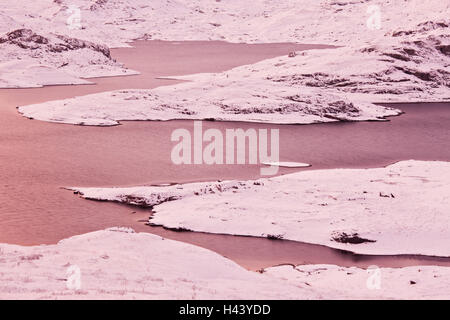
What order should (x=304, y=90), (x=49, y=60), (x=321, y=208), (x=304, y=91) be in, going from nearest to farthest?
(x=321, y=208) < (x=304, y=91) < (x=304, y=90) < (x=49, y=60)

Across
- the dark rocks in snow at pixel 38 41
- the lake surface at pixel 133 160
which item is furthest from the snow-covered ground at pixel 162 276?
the dark rocks in snow at pixel 38 41

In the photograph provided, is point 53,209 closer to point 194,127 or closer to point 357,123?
point 194,127

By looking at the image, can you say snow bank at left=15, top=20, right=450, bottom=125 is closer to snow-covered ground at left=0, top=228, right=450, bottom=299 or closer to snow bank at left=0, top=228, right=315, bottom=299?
snow bank at left=0, top=228, right=315, bottom=299

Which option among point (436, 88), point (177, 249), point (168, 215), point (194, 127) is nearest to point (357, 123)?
point (194, 127)

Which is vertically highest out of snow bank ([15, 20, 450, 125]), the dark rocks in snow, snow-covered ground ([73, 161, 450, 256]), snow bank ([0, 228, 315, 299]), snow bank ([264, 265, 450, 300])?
the dark rocks in snow

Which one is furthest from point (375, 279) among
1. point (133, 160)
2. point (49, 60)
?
point (49, 60)

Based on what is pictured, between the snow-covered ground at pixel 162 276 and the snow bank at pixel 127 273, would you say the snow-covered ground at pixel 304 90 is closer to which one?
the snow bank at pixel 127 273

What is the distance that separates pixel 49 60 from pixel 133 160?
233 ft

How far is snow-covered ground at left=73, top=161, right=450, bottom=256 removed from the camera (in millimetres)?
38469

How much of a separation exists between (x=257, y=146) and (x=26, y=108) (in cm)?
3200

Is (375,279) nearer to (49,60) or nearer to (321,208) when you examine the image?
(321,208)

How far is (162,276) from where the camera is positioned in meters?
25.7

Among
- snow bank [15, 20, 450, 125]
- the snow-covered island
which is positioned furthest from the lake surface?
snow bank [15, 20, 450, 125]

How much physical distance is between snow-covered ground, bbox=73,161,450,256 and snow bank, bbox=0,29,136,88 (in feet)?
226
